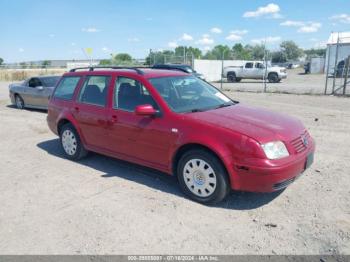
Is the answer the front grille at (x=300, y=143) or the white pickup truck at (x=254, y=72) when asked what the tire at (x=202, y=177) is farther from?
the white pickup truck at (x=254, y=72)

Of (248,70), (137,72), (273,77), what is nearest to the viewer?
(137,72)

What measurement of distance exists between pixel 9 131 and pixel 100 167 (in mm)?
4820

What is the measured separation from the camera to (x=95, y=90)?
18.9ft

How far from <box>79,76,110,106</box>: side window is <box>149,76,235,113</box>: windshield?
997mm

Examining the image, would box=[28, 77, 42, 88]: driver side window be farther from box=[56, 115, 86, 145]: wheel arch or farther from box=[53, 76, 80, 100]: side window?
box=[56, 115, 86, 145]: wheel arch

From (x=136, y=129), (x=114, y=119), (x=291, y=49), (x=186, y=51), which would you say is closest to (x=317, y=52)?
(x=291, y=49)

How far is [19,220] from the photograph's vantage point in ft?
13.2

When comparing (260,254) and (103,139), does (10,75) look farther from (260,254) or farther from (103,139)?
(260,254)

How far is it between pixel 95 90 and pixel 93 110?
1.26ft

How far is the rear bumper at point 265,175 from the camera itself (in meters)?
3.77

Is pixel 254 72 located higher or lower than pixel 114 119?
higher

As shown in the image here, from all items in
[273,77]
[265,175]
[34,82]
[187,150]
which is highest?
[34,82]

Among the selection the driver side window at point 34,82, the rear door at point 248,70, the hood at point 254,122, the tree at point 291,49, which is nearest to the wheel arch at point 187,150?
the hood at point 254,122

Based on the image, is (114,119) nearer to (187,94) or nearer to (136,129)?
(136,129)
